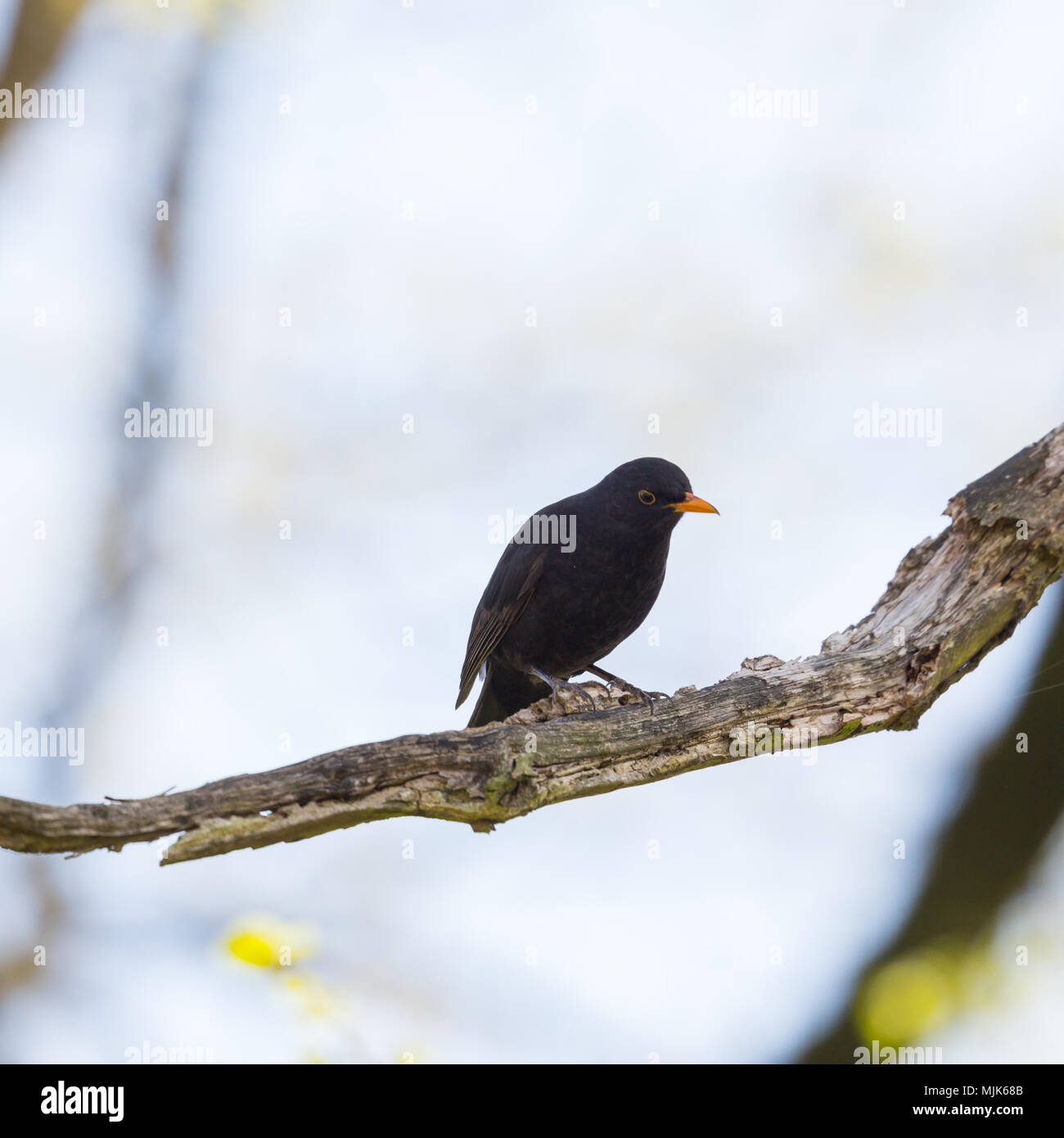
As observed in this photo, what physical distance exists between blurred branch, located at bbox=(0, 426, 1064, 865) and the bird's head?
116cm

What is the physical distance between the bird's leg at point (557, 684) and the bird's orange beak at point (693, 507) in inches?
42.2

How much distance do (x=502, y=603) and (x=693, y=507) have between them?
1142mm

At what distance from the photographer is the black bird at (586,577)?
510 cm

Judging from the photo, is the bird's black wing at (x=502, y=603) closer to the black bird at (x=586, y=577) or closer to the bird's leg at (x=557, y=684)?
the black bird at (x=586, y=577)

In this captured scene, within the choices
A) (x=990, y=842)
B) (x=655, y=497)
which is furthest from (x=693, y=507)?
(x=990, y=842)

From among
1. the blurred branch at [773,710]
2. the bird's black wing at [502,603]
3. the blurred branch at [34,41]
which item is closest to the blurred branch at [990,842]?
the blurred branch at [773,710]

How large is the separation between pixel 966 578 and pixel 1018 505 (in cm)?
35

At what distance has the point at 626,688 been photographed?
516 cm

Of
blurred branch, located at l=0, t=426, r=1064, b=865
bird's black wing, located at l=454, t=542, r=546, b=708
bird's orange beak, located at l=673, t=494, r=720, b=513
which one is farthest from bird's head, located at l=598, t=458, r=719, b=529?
blurred branch, located at l=0, t=426, r=1064, b=865

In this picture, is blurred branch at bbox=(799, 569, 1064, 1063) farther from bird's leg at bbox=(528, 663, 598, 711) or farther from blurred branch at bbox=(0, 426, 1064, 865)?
bird's leg at bbox=(528, 663, 598, 711)

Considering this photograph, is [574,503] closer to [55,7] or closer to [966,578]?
[966,578]

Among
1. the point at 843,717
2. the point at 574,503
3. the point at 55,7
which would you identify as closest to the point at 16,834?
the point at 843,717

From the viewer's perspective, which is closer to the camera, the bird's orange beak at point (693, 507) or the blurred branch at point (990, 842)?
the blurred branch at point (990, 842)

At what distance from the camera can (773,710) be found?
3.89 meters
